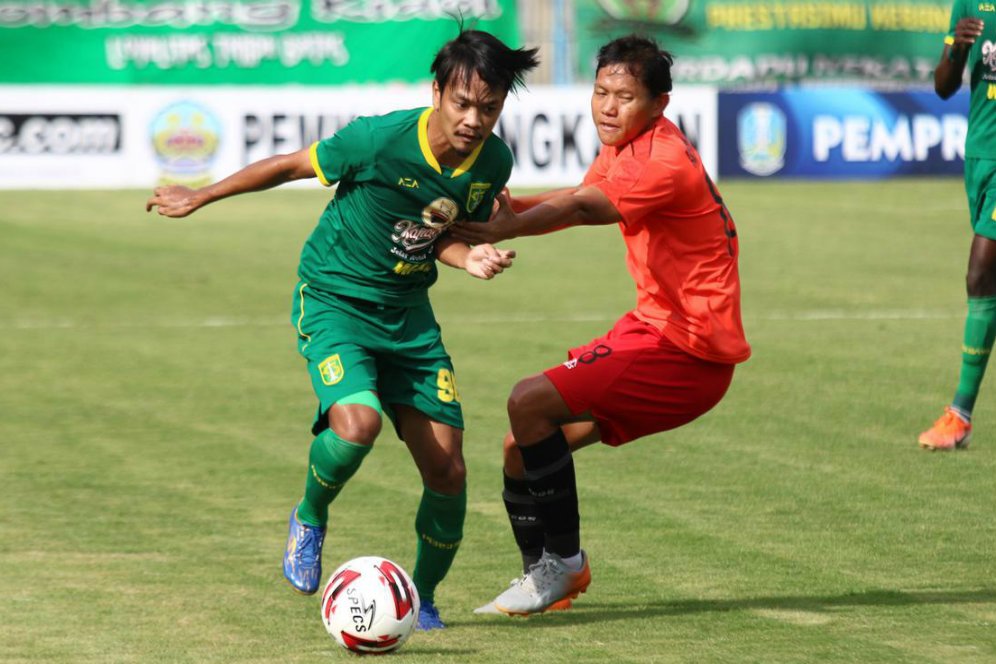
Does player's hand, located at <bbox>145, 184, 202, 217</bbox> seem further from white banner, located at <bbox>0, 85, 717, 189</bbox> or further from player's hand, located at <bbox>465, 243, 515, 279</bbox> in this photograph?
white banner, located at <bbox>0, 85, 717, 189</bbox>

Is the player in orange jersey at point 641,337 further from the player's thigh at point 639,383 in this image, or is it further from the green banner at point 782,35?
the green banner at point 782,35

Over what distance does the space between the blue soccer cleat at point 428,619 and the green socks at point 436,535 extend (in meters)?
0.07

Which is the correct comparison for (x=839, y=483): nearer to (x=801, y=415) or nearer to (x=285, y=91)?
(x=801, y=415)

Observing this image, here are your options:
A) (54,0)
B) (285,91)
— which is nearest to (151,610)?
(285,91)

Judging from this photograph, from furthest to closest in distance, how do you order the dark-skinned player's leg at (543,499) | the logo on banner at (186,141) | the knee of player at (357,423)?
the logo on banner at (186,141) → the dark-skinned player's leg at (543,499) → the knee of player at (357,423)

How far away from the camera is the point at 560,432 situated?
242 inches

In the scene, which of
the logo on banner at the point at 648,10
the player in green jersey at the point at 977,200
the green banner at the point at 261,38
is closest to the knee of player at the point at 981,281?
the player in green jersey at the point at 977,200

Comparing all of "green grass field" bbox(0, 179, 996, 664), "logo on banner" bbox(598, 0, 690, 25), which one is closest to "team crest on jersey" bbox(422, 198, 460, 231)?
"green grass field" bbox(0, 179, 996, 664)

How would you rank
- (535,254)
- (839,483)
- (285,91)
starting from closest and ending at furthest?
(839,483)
(535,254)
(285,91)

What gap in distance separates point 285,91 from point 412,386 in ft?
55.6

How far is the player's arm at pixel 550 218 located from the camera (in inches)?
226

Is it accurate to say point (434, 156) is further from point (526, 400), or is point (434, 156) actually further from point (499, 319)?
point (499, 319)

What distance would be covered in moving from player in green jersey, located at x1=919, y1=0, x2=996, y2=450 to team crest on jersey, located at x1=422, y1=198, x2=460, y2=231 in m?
3.93

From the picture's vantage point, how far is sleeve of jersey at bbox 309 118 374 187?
19.6 feet
